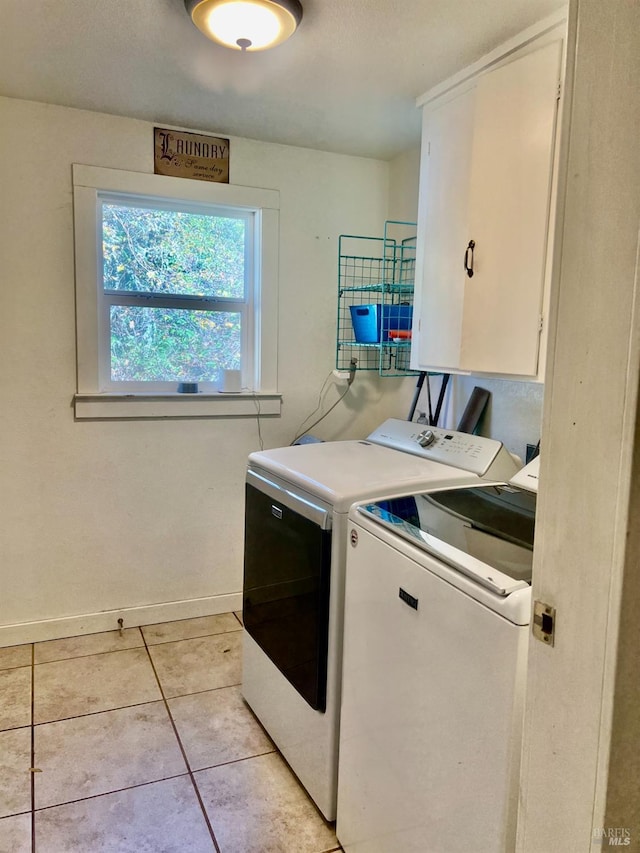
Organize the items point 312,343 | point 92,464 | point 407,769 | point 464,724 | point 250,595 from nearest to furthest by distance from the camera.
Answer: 1. point 464,724
2. point 407,769
3. point 250,595
4. point 92,464
5. point 312,343

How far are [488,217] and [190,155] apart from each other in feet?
4.67

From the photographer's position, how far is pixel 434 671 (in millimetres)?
1198

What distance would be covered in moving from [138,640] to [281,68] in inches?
92.3

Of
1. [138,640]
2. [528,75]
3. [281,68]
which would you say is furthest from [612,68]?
[138,640]

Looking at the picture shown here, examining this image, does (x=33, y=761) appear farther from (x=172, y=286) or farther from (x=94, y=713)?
(x=172, y=286)

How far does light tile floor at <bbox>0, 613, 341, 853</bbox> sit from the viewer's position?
63.5 inches

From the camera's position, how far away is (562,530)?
0.73 meters

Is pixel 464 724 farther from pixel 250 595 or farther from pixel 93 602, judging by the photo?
pixel 93 602

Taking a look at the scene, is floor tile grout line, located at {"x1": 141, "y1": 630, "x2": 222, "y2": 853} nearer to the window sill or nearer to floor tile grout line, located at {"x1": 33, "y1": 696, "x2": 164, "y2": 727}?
Answer: floor tile grout line, located at {"x1": 33, "y1": 696, "x2": 164, "y2": 727}

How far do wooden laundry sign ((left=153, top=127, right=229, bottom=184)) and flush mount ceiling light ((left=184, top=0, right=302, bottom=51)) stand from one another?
890 mm

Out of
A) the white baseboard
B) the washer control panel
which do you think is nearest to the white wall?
the white baseboard

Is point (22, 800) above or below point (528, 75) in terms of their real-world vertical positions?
below

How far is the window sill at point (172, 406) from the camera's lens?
2.54 meters

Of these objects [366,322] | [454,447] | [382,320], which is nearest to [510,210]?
[454,447]
